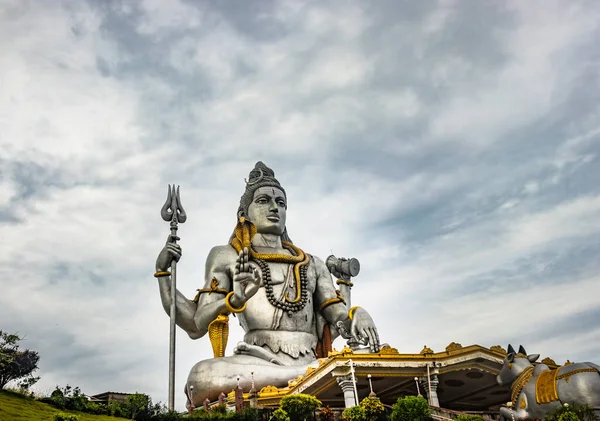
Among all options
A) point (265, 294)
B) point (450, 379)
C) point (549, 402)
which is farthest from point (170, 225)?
point (549, 402)

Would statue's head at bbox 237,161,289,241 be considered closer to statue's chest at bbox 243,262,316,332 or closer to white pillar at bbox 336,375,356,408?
statue's chest at bbox 243,262,316,332

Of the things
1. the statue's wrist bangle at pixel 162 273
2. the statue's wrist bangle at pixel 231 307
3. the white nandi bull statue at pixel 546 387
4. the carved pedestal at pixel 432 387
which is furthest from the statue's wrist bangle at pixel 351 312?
the white nandi bull statue at pixel 546 387

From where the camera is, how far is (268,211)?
20047mm

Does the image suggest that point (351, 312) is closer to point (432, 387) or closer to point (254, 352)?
point (254, 352)

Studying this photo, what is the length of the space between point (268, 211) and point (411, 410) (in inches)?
377

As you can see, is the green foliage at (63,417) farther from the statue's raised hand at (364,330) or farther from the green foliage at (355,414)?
the statue's raised hand at (364,330)

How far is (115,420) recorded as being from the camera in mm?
12164

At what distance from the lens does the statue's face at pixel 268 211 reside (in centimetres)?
1997

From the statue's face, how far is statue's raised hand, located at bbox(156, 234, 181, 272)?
9.55ft

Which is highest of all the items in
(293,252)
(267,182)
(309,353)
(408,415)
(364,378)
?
(267,182)

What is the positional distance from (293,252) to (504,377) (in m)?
8.79

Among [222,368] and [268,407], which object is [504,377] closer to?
[268,407]

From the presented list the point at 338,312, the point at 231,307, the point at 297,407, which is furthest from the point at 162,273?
the point at 297,407

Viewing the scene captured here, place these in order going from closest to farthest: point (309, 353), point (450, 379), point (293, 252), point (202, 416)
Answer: point (202, 416) → point (450, 379) → point (309, 353) → point (293, 252)
